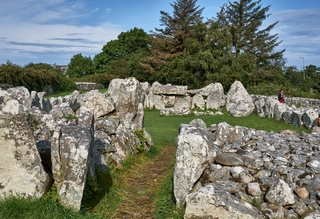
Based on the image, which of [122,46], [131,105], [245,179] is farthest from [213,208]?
[122,46]

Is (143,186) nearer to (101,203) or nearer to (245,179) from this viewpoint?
(101,203)

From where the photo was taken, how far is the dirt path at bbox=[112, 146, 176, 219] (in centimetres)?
611

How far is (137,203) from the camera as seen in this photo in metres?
6.55

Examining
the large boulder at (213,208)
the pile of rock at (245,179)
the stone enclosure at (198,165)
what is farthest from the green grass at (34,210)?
the pile of rock at (245,179)

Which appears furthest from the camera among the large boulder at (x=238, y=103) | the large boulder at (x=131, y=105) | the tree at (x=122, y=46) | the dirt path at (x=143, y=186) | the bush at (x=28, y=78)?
the tree at (x=122, y=46)

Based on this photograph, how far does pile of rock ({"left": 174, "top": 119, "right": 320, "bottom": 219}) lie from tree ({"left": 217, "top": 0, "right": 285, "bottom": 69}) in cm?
3965

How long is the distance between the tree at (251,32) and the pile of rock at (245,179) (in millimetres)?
39651

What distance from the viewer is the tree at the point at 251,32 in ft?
150

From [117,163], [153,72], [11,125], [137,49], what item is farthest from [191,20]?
[11,125]

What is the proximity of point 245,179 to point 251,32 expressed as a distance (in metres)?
43.8

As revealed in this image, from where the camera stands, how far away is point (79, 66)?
71812mm

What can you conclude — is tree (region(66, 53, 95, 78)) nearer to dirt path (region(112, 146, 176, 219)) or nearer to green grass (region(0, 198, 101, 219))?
dirt path (region(112, 146, 176, 219))

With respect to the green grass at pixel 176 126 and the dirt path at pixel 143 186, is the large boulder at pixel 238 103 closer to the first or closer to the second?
the green grass at pixel 176 126

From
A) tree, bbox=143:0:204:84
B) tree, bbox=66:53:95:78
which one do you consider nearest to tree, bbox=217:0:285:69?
tree, bbox=143:0:204:84
